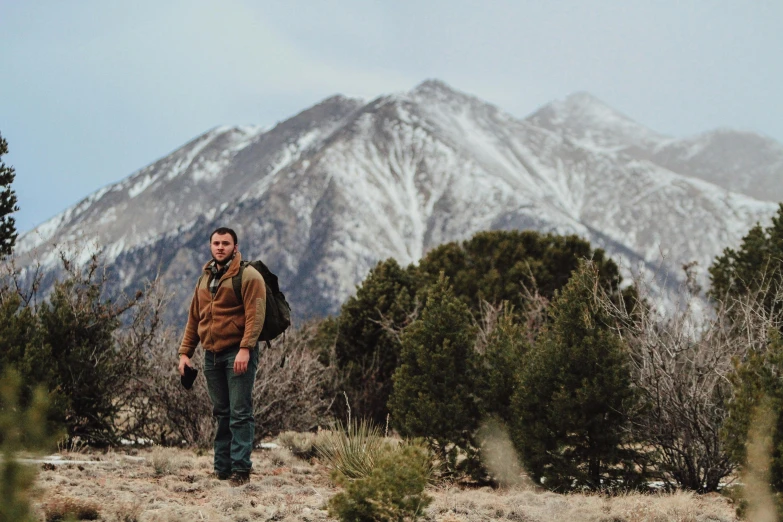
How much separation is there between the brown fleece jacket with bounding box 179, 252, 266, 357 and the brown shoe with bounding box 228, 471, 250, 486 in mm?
1002

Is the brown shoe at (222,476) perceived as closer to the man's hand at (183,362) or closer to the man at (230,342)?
the man at (230,342)

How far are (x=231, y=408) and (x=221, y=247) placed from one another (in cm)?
128

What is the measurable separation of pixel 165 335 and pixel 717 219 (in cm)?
15639

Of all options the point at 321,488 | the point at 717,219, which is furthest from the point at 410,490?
the point at 717,219

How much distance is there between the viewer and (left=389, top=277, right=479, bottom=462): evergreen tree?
25.6ft

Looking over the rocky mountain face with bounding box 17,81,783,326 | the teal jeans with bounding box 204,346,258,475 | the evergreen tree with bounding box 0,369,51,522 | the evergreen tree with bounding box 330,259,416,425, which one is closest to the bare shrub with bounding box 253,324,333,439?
the evergreen tree with bounding box 330,259,416,425

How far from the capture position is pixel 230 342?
18.7ft

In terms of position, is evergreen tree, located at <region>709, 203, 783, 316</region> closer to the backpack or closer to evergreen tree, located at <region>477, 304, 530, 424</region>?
evergreen tree, located at <region>477, 304, 530, 424</region>

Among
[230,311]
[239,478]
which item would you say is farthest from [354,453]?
[230,311]

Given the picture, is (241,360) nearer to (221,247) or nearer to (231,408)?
(231,408)

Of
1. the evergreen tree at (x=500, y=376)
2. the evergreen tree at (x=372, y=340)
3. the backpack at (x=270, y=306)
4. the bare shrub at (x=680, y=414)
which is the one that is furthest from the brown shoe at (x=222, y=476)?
the evergreen tree at (x=372, y=340)

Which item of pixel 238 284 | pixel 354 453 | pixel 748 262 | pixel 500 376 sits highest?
pixel 748 262

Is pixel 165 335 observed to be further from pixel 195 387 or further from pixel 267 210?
pixel 267 210

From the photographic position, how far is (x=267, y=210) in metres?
154
